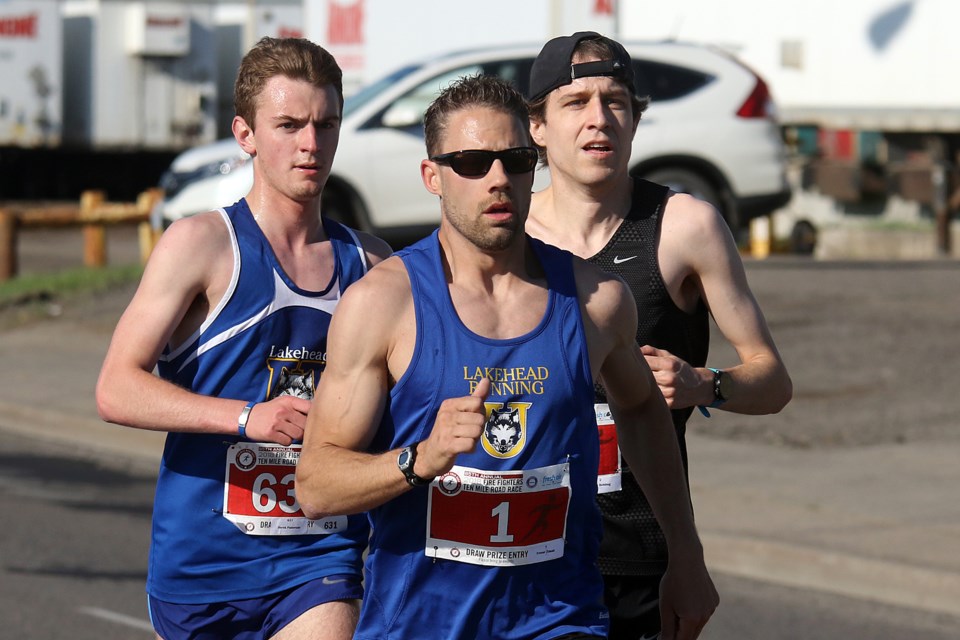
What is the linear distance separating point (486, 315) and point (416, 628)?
2.15ft

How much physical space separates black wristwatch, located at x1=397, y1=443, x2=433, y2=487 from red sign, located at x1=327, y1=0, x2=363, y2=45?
17.2m

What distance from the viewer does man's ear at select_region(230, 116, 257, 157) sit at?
159 inches

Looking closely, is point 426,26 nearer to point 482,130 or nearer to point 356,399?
point 482,130

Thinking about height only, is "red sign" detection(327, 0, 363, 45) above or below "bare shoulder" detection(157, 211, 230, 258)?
above

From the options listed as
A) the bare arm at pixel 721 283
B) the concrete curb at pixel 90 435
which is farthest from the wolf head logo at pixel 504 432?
the concrete curb at pixel 90 435

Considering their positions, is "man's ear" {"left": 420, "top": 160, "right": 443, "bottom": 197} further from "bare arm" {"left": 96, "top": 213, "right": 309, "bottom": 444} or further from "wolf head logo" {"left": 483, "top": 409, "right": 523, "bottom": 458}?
"bare arm" {"left": 96, "top": 213, "right": 309, "bottom": 444}

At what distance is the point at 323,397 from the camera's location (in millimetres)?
3199

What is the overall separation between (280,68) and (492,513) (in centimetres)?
134

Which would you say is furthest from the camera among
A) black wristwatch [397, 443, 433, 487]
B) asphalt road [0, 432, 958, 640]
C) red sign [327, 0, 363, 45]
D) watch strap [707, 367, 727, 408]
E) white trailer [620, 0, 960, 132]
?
white trailer [620, 0, 960, 132]

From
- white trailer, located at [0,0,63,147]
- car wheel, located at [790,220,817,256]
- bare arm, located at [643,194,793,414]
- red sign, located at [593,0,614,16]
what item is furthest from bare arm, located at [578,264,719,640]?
white trailer, located at [0,0,63,147]

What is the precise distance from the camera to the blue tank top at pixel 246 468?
12.8 feet

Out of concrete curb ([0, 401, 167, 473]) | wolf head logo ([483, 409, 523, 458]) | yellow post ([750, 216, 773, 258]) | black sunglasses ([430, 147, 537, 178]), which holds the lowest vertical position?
concrete curb ([0, 401, 167, 473])

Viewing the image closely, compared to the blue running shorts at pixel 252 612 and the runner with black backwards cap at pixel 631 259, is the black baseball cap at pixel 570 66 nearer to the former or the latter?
the runner with black backwards cap at pixel 631 259

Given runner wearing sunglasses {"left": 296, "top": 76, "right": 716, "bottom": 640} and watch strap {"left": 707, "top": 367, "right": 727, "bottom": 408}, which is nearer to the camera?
runner wearing sunglasses {"left": 296, "top": 76, "right": 716, "bottom": 640}
